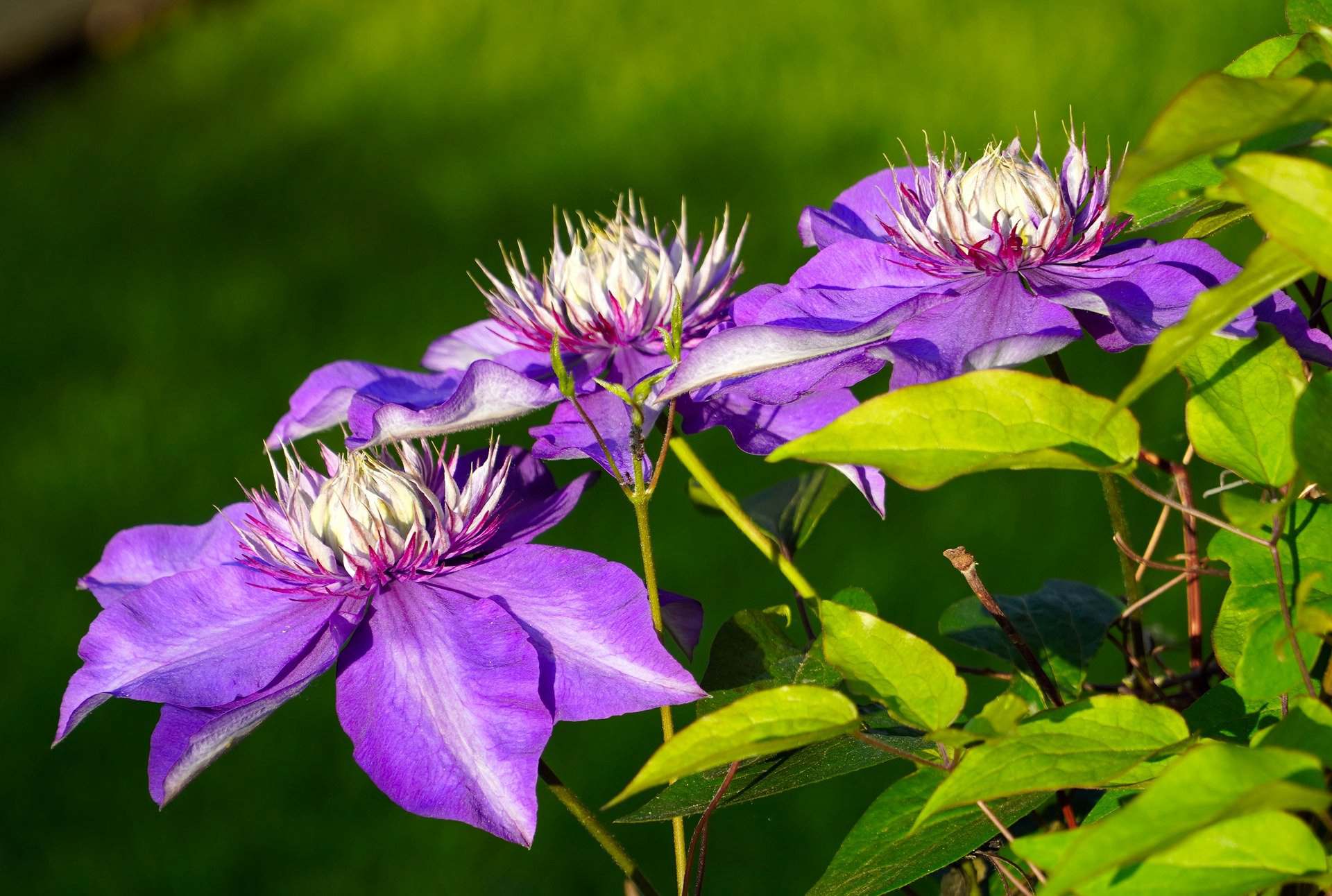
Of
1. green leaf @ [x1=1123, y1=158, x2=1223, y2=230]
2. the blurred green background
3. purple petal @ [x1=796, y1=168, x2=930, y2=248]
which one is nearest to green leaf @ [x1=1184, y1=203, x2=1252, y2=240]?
green leaf @ [x1=1123, y1=158, x2=1223, y2=230]

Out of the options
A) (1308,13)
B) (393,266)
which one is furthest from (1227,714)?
(393,266)

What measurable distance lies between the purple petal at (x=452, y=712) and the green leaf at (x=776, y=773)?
2.0 inches

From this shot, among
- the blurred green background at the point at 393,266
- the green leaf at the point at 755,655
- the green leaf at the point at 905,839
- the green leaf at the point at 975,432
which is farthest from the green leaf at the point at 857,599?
the blurred green background at the point at 393,266

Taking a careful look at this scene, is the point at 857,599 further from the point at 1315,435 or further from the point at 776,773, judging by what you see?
the point at 1315,435

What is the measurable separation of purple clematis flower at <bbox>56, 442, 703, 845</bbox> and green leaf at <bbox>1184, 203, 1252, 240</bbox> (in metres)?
0.26

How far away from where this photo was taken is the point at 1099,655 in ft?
6.63

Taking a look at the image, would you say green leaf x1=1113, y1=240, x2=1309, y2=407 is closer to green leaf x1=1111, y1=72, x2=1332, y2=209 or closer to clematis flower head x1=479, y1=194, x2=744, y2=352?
green leaf x1=1111, y1=72, x2=1332, y2=209

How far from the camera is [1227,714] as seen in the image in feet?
1.58

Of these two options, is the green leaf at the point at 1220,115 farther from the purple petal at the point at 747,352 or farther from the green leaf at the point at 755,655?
the green leaf at the point at 755,655

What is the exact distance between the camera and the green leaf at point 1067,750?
1.27ft

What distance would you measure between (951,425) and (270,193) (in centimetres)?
380

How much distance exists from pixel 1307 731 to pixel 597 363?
37 centimetres

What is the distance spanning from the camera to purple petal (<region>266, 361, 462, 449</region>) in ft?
2.00

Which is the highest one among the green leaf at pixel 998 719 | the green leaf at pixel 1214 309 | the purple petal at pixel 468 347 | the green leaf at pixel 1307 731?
the purple petal at pixel 468 347
